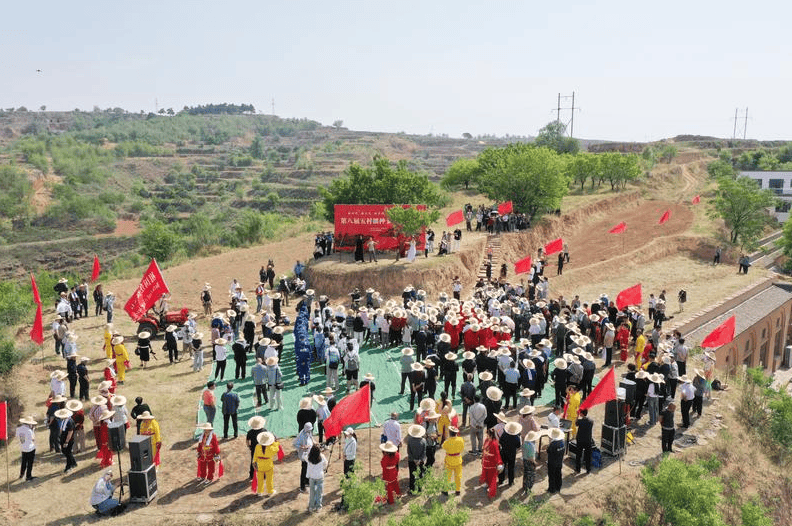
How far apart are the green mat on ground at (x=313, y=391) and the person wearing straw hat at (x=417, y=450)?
10.6 ft

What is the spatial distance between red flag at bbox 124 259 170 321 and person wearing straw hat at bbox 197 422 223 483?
27.7ft

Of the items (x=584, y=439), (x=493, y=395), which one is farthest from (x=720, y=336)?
(x=493, y=395)

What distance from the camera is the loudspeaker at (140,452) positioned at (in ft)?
38.0

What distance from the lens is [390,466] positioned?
11.7 meters

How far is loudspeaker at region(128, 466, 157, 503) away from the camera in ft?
38.7

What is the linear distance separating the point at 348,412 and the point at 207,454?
3.08m

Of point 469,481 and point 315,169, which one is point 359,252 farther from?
point 315,169

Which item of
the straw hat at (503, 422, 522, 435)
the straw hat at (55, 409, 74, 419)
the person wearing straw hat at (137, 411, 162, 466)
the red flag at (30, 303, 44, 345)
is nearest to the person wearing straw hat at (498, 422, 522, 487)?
the straw hat at (503, 422, 522, 435)

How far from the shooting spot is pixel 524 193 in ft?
140

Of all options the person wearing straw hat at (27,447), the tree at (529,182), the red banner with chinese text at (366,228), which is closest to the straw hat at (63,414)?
the person wearing straw hat at (27,447)

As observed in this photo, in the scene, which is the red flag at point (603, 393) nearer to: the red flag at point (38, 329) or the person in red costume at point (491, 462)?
the person in red costume at point (491, 462)

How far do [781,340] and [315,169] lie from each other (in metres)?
105

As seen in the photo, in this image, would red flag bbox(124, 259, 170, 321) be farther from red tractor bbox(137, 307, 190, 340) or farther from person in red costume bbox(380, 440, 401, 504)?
person in red costume bbox(380, 440, 401, 504)

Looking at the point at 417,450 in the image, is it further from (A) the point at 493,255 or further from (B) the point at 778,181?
(B) the point at 778,181
